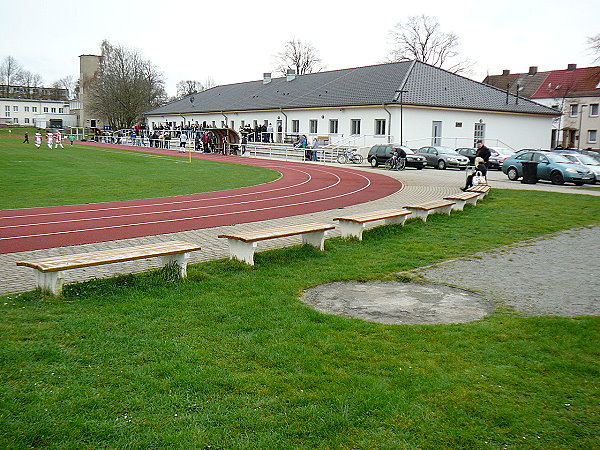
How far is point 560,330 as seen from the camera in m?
6.16

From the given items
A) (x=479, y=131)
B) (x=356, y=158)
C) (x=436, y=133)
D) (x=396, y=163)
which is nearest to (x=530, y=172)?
(x=396, y=163)

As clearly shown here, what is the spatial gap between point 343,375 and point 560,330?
8.44ft

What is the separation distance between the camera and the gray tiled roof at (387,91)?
152 feet

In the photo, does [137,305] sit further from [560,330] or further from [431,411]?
[560,330]

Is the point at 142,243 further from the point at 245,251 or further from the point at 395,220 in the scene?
the point at 395,220

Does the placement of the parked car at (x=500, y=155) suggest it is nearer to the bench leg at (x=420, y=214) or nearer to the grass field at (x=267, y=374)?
the bench leg at (x=420, y=214)

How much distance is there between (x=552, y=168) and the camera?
28.3 meters

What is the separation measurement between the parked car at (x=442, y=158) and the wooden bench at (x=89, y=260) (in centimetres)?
3212

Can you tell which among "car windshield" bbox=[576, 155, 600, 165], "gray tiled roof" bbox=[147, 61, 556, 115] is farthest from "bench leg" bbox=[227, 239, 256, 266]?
"gray tiled roof" bbox=[147, 61, 556, 115]

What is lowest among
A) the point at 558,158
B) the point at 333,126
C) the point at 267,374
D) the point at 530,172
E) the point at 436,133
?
the point at 530,172

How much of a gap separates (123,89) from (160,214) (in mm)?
75392

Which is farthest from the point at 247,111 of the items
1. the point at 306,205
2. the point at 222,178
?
the point at 306,205

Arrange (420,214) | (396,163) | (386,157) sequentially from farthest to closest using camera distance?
(386,157), (396,163), (420,214)

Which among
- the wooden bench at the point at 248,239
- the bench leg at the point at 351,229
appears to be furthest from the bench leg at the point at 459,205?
the wooden bench at the point at 248,239
